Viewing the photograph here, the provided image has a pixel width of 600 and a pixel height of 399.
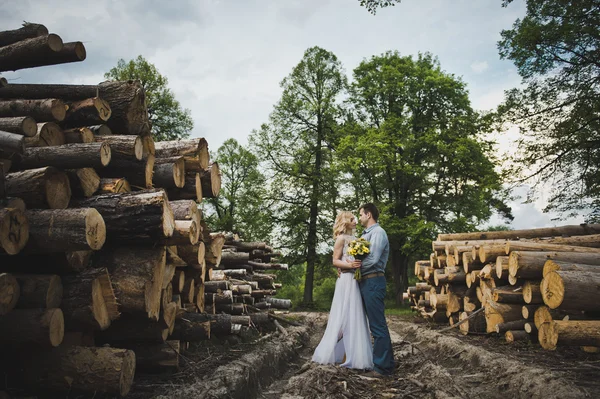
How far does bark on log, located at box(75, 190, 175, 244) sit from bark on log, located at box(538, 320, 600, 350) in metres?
5.05

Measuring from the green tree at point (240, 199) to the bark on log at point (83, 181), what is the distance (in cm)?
1756

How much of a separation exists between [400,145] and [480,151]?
3.77 m

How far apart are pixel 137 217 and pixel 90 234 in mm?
489

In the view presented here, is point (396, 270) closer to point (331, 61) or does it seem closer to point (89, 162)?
point (331, 61)

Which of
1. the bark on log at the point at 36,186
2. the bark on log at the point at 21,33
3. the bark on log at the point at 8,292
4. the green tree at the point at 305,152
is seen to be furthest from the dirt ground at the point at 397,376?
the green tree at the point at 305,152

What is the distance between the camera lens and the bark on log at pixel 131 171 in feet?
15.4

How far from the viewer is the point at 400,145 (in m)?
21.4

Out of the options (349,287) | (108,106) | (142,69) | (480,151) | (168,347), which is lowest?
(168,347)

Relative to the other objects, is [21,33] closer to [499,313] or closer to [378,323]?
[378,323]

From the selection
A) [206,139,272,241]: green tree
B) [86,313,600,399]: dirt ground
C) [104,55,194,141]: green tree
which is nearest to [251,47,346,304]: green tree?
[206,139,272,241]: green tree

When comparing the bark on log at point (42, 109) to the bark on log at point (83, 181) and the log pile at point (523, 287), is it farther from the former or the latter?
the log pile at point (523, 287)

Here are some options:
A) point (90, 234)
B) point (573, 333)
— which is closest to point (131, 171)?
point (90, 234)

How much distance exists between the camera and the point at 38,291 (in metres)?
3.42

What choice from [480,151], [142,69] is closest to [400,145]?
[480,151]
